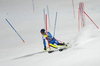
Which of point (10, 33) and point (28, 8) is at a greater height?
point (28, 8)

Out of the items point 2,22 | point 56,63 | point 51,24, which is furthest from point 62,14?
point 56,63

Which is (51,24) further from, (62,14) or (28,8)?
(28,8)

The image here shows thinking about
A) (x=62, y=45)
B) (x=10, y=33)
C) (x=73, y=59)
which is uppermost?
(x=73, y=59)

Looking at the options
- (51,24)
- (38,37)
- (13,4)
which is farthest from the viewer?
(13,4)

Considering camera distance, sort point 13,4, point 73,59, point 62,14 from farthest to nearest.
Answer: point 13,4, point 62,14, point 73,59

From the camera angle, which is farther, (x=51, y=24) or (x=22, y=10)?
(x=22, y=10)

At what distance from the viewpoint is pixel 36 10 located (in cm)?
346

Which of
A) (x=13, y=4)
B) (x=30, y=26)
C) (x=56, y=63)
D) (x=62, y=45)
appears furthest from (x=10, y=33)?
(x=56, y=63)

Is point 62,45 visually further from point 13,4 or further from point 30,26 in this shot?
point 13,4

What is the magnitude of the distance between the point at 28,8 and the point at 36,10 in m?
0.20

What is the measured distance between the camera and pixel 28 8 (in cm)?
356

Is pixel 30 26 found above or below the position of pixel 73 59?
below

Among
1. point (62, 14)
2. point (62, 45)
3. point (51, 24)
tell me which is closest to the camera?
point (62, 45)

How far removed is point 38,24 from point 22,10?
0.75 metres
